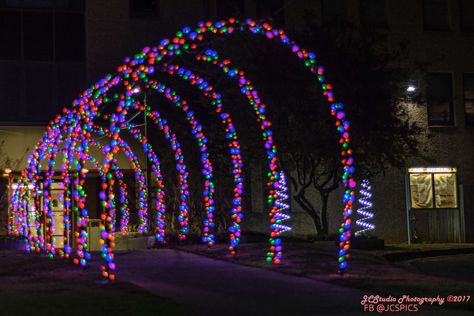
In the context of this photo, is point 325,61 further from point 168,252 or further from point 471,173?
point 471,173

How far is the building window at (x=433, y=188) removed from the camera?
2856 cm

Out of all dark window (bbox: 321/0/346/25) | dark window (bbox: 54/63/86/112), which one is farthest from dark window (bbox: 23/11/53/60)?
dark window (bbox: 321/0/346/25)

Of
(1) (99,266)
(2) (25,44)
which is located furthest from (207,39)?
(1) (99,266)

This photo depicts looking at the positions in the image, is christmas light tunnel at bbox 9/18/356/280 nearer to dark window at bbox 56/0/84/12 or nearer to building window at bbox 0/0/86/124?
building window at bbox 0/0/86/124

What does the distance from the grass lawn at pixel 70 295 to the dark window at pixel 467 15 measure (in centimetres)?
2033

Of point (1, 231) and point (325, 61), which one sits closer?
point (325, 61)

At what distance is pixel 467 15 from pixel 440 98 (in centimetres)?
401

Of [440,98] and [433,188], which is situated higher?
[440,98]

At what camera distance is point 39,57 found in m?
27.3

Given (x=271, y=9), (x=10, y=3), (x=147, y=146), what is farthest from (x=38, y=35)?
(x=271, y=9)

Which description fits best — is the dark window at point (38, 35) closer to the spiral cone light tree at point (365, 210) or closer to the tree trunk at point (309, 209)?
the tree trunk at point (309, 209)

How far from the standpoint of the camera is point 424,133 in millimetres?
28672

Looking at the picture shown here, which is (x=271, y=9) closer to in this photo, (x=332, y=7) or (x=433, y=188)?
(x=332, y=7)

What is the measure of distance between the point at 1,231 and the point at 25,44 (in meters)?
6.97
